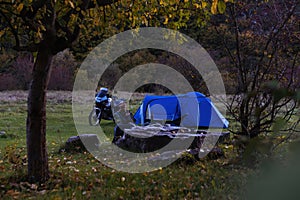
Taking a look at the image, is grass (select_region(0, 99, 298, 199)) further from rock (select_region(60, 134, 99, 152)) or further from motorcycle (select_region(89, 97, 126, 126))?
motorcycle (select_region(89, 97, 126, 126))

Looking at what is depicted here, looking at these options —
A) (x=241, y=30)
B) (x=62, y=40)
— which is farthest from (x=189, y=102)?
(x=62, y=40)

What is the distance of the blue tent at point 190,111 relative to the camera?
13.5m

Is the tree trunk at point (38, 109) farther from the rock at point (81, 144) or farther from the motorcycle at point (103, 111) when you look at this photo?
the motorcycle at point (103, 111)

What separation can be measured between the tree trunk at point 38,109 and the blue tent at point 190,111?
868 cm

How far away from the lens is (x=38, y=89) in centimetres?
487

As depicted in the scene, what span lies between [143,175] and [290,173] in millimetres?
5109

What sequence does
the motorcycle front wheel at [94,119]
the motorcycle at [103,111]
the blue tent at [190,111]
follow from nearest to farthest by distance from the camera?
the blue tent at [190,111], the motorcycle at [103,111], the motorcycle front wheel at [94,119]

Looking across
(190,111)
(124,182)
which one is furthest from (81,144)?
(190,111)

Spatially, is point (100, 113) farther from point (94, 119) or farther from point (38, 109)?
point (38, 109)

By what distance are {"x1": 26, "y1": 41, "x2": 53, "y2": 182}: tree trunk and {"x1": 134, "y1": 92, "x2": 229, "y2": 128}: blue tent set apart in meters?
8.68

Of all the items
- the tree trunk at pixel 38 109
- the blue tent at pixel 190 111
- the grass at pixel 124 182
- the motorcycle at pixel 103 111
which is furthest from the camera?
the motorcycle at pixel 103 111

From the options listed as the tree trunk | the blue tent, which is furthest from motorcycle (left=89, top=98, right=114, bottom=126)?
the tree trunk

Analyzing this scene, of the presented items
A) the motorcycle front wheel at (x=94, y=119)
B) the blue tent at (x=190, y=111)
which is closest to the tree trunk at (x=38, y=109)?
the blue tent at (x=190, y=111)

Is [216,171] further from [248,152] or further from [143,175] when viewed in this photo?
[248,152]
